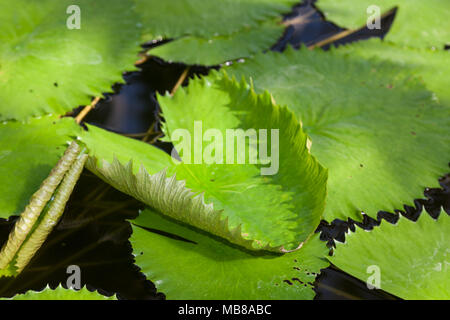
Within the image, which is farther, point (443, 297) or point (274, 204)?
point (274, 204)

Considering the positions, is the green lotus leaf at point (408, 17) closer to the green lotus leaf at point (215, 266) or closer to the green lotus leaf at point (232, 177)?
the green lotus leaf at point (232, 177)

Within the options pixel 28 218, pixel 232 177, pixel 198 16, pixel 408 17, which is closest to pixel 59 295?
pixel 28 218

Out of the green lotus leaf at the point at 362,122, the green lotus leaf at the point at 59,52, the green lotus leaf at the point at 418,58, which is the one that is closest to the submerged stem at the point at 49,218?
the green lotus leaf at the point at 59,52

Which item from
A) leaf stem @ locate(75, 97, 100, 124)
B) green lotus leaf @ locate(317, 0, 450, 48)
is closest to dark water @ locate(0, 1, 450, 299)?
leaf stem @ locate(75, 97, 100, 124)

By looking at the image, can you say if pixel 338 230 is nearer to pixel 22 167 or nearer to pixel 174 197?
pixel 174 197
